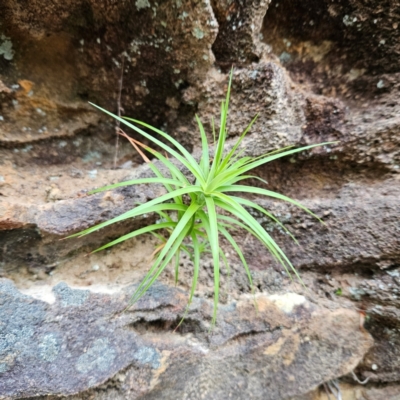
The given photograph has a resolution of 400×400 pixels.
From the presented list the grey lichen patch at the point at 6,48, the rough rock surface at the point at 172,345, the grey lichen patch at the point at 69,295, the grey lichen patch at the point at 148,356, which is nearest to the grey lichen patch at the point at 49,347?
the rough rock surface at the point at 172,345

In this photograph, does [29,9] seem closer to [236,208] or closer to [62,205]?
[62,205]

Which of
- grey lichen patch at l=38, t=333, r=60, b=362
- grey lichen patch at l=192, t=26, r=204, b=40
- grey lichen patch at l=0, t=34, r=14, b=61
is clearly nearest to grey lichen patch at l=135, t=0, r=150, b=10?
grey lichen patch at l=192, t=26, r=204, b=40

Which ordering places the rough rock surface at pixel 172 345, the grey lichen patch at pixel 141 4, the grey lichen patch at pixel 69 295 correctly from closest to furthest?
the rough rock surface at pixel 172 345 < the grey lichen patch at pixel 69 295 < the grey lichen patch at pixel 141 4

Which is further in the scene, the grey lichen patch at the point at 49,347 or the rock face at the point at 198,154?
the rock face at the point at 198,154

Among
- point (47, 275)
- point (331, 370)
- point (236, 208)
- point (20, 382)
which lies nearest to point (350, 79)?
point (236, 208)

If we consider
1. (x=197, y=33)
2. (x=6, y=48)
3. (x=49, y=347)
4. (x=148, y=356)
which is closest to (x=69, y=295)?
(x=49, y=347)

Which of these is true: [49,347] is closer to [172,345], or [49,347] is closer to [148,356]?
[148,356]

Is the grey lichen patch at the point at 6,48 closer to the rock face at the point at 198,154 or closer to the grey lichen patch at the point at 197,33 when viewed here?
the rock face at the point at 198,154
